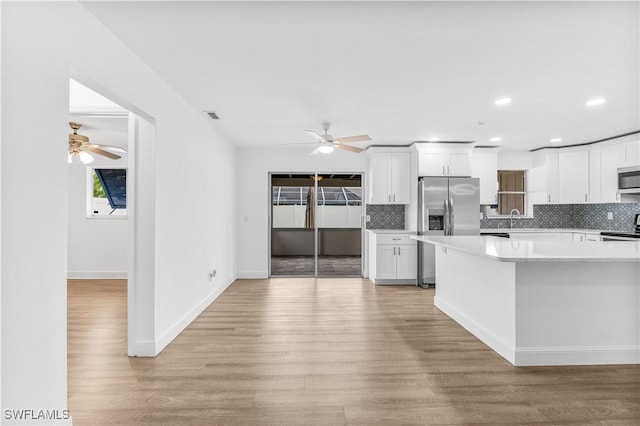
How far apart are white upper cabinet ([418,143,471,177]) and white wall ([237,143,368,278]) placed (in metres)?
1.06

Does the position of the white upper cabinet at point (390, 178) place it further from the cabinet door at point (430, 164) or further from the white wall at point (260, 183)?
the white wall at point (260, 183)

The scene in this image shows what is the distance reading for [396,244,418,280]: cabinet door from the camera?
5.79m

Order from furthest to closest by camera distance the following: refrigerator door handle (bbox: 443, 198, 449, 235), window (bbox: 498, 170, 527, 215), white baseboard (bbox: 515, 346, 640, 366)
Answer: window (bbox: 498, 170, 527, 215), refrigerator door handle (bbox: 443, 198, 449, 235), white baseboard (bbox: 515, 346, 640, 366)

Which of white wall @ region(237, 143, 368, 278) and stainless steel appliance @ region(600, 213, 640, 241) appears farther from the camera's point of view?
white wall @ region(237, 143, 368, 278)

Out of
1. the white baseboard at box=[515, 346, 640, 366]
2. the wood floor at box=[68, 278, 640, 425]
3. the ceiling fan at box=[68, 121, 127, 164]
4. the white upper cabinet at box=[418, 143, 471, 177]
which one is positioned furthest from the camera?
the white upper cabinet at box=[418, 143, 471, 177]

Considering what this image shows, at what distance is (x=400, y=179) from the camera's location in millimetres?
6023

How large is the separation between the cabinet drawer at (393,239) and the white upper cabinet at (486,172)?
59.9 inches

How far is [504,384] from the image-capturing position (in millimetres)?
2395

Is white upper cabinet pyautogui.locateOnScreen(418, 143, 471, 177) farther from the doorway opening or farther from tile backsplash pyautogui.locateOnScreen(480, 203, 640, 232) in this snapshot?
the doorway opening

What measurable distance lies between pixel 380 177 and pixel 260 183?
2.13m

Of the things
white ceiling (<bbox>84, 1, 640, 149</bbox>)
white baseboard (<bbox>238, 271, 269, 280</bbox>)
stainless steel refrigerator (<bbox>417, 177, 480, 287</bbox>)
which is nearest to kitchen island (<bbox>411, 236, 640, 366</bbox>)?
white ceiling (<bbox>84, 1, 640, 149</bbox>)

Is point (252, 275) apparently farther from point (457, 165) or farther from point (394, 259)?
point (457, 165)

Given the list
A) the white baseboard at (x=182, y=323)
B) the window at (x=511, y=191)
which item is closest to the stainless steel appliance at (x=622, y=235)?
the window at (x=511, y=191)

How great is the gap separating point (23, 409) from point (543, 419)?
263 centimetres
